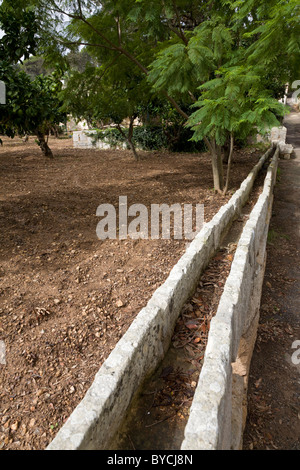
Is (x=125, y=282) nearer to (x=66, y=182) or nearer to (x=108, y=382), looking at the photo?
(x=108, y=382)

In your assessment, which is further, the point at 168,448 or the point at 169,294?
the point at 169,294

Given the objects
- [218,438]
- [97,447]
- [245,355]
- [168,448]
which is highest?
[218,438]

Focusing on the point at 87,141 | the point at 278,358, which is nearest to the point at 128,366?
the point at 278,358

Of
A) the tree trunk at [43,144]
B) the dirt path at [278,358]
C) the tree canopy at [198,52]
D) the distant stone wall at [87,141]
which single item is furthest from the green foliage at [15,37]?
the distant stone wall at [87,141]

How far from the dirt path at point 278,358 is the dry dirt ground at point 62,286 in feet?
Result: 4.87

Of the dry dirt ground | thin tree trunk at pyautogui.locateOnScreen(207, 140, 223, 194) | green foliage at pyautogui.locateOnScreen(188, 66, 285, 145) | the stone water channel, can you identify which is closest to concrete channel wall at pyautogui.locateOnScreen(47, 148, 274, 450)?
the stone water channel

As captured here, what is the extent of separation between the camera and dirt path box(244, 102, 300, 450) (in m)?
2.72

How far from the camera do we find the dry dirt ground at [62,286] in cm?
245

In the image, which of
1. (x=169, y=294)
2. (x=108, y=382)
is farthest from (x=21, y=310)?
(x=108, y=382)

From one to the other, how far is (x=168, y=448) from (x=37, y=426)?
1049 millimetres

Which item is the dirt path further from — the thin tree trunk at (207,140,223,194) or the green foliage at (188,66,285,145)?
the green foliage at (188,66,285,145)

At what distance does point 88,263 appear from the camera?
14.5 feet
